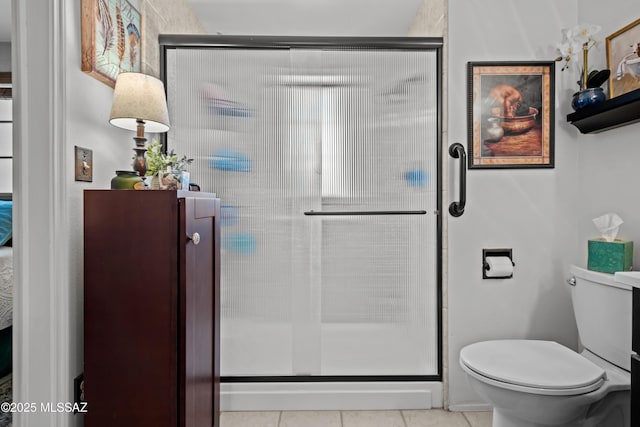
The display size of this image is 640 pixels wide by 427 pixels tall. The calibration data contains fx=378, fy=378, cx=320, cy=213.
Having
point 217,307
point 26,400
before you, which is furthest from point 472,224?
point 26,400

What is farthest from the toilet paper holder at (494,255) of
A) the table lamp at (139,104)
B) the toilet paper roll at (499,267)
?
the table lamp at (139,104)

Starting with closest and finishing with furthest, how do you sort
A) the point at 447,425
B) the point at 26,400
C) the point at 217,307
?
the point at 26,400 < the point at 217,307 < the point at 447,425

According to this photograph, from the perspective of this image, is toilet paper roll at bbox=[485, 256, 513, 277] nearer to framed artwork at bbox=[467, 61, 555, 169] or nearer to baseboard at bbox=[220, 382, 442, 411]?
framed artwork at bbox=[467, 61, 555, 169]

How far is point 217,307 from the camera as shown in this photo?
1646 millimetres

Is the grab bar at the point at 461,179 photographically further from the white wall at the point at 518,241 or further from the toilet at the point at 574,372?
the toilet at the point at 574,372

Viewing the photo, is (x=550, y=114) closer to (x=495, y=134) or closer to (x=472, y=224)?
(x=495, y=134)

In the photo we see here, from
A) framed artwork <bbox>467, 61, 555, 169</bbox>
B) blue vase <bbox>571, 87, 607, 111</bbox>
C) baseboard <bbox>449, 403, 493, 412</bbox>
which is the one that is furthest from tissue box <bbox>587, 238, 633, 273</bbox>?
baseboard <bbox>449, 403, 493, 412</bbox>

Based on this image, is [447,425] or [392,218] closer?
[447,425]

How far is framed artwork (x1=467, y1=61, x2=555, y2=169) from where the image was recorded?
77.4 inches

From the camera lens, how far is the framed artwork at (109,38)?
1.35 m

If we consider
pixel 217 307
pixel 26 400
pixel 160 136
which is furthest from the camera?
pixel 160 136

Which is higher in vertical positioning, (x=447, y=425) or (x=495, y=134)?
(x=495, y=134)

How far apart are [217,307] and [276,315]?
44 centimetres

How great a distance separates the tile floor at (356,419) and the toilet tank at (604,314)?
26.1 inches
